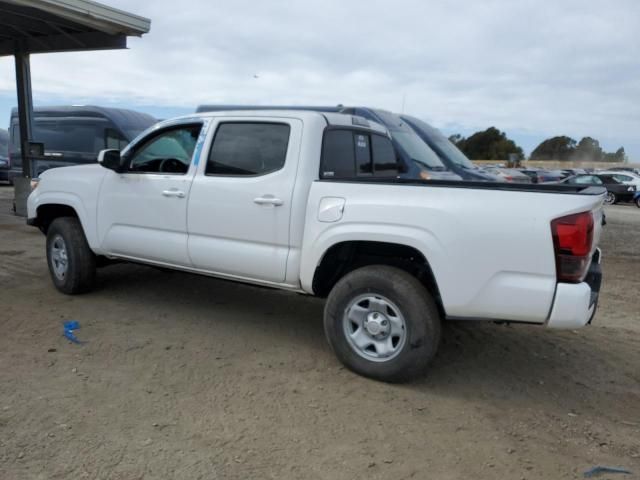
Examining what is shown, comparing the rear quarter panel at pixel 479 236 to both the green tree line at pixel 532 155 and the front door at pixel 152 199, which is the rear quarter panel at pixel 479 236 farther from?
the green tree line at pixel 532 155

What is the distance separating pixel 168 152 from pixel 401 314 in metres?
2.68

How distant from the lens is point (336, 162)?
4629 millimetres

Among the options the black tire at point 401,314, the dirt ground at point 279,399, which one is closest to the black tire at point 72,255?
the dirt ground at point 279,399

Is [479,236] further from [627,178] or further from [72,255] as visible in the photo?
[627,178]

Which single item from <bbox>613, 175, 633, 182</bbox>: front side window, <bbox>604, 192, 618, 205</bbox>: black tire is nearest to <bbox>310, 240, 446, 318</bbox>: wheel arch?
<bbox>604, 192, 618, 205</bbox>: black tire

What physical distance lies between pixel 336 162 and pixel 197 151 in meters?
1.22

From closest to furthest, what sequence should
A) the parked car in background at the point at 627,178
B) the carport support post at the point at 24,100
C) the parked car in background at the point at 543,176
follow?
the carport support post at the point at 24,100 → the parked car in background at the point at 627,178 → the parked car in background at the point at 543,176

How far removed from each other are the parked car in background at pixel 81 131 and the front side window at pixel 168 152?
713 cm

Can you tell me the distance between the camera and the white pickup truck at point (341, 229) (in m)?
3.40

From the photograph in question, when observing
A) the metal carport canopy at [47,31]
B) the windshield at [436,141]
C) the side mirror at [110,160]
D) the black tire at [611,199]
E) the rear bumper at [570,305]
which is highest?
the metal carport canopy at [47,31]

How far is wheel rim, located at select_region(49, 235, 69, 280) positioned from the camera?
5.76 metres

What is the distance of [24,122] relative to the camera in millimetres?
10656

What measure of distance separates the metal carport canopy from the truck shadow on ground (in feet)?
11.9

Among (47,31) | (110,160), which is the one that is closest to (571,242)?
(110,160)
